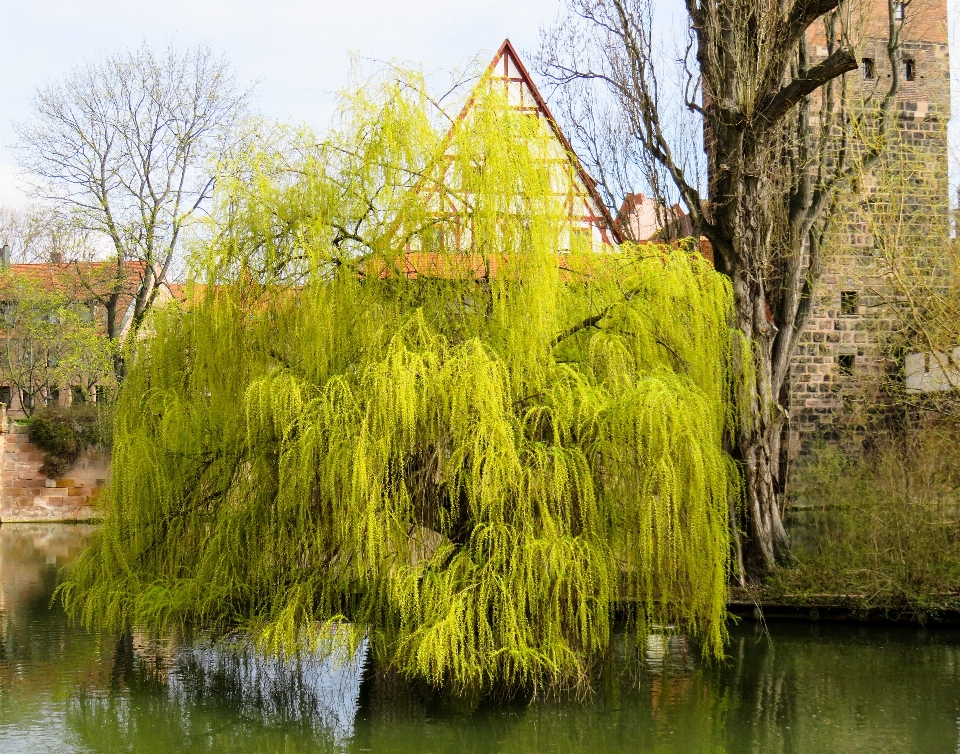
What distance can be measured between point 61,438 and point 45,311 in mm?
4588

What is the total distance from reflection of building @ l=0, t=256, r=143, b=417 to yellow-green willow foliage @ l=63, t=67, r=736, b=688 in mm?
18299

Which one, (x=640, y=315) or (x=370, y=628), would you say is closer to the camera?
(x=370, y=628)

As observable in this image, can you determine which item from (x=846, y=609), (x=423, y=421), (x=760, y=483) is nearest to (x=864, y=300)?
(x=760, y=483)

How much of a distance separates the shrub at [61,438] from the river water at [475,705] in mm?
16901

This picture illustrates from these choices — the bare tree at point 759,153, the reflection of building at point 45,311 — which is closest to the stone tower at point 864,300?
the bare tree at point 759,153

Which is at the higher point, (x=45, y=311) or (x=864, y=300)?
(x=45, y=311)

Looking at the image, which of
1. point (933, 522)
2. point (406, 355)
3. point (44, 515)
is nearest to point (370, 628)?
point (406, 355)

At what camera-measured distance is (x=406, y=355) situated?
7.91 meters

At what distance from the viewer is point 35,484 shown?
2728 cm

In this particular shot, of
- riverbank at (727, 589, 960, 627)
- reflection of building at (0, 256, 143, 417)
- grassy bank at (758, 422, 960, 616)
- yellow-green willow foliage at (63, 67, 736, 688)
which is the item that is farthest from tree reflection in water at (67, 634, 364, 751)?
reflection of building at (0, 256, 143, 417)

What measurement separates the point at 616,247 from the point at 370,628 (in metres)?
3.82

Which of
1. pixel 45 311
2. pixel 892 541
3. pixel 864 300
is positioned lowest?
pixel 892 541

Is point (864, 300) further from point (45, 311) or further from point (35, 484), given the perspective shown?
point (45, 311)

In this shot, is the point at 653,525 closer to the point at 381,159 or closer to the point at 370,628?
the point at 370,628
